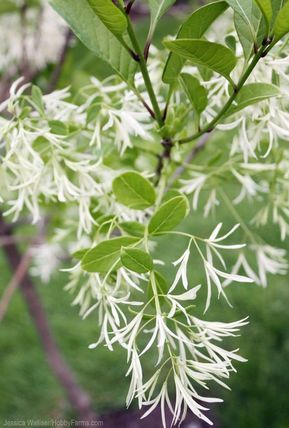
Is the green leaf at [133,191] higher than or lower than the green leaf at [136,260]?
lower

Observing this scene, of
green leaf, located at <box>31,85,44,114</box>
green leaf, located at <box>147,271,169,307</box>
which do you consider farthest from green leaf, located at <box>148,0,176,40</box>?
green leaf, located at <box>147,271,169,307</box>

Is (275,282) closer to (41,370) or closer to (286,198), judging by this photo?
(41,370)

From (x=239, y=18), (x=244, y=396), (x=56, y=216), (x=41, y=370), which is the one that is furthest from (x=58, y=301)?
(x=239, y=18)

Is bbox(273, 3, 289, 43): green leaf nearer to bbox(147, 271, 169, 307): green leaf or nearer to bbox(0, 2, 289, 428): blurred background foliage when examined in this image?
bbox(147, 271, 169, 307): green leaf

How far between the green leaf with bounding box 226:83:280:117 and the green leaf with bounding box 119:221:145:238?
0.46 feet

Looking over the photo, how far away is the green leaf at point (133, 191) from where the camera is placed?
657 mm

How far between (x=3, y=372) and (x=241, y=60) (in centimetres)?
226

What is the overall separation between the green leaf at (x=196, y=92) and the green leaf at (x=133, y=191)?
0.09 meters

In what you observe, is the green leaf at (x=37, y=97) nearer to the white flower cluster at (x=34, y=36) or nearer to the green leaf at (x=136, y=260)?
the green leaf at (x=136, y=260)

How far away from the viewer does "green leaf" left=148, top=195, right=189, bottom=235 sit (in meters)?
0.60

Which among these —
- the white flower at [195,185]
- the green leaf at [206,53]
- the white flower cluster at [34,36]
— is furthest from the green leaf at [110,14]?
the white flower cluster at [34,36]

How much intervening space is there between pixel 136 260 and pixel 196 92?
0.21 meters

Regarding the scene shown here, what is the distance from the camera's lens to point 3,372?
8.85 feet

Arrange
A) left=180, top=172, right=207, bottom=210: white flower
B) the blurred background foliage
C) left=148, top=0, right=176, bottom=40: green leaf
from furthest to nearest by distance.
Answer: the blurred background foliage, left=180, top=172, right=207, bottom=210: white flower, left=148, top=0, right=176, bottom=40: green leaf
